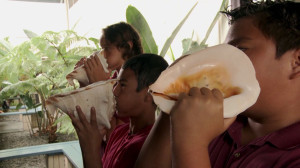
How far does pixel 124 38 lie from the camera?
Answer: 1646mm

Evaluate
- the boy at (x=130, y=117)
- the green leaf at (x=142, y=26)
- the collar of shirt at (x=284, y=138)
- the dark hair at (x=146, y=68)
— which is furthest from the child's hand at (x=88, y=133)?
the green leaf at (x=142, y=26)

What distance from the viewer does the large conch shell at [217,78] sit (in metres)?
0.47

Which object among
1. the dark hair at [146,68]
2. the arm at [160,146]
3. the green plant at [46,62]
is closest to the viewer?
the arm at [160,146]

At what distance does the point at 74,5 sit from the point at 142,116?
8.15 metres

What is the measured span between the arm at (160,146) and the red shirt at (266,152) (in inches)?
5.0

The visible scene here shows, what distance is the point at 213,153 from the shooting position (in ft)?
2.32

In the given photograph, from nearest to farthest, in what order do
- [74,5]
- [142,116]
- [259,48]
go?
[259,48] < [142,116] < [74,5]

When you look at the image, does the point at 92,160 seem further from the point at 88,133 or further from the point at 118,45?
the point at 118,45

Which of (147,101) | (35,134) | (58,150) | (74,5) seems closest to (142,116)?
(147,101)

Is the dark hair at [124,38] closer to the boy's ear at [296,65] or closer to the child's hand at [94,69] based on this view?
the child's hand at [94,69]

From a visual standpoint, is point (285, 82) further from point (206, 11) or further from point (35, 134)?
point (35, 134)

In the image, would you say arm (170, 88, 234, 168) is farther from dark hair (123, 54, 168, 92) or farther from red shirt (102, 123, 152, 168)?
dark hair (123, 54, 168, 92)

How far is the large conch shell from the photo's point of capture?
470mm

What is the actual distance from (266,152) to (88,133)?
57cm
